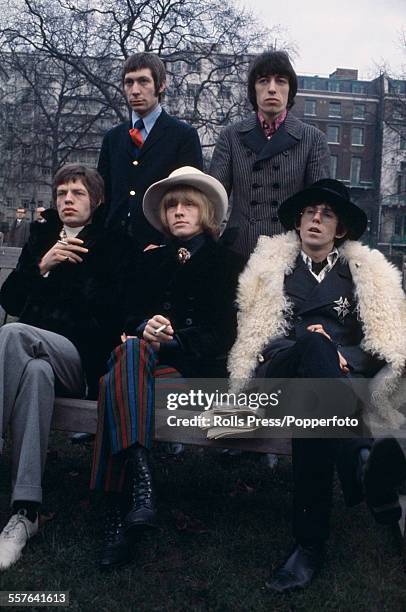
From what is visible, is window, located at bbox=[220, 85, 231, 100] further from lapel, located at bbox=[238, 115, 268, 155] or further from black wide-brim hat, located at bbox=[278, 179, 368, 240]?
black wide-brim hat, located at bbox=[278, 179, 368, 240]

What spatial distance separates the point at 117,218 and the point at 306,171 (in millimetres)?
1203

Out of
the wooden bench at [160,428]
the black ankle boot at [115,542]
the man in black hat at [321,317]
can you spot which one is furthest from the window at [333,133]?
the black ankle boot at [115,542]

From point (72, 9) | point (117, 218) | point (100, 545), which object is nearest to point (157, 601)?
point (100, 545)

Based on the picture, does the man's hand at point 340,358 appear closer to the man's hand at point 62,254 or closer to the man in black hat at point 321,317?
the man in black hat at point 321,317

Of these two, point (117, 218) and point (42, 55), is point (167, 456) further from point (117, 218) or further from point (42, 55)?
point (42, 55)

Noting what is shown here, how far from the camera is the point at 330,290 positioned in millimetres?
3715

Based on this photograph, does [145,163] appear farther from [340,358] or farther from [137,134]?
[340,358]

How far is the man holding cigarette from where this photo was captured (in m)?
3.42

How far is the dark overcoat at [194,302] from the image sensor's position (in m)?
3.71

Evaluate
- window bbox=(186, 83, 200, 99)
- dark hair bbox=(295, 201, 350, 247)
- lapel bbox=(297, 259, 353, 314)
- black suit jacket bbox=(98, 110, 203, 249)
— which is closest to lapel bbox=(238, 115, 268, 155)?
black suit jacket bbox=(98, 110, 203, 249)

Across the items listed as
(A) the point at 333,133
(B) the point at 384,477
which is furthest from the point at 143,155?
(A) the point at 333,133

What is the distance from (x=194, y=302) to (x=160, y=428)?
700mm

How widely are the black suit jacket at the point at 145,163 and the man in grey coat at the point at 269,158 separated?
1.27ft

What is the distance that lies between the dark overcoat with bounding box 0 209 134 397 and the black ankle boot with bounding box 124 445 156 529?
0.71m
